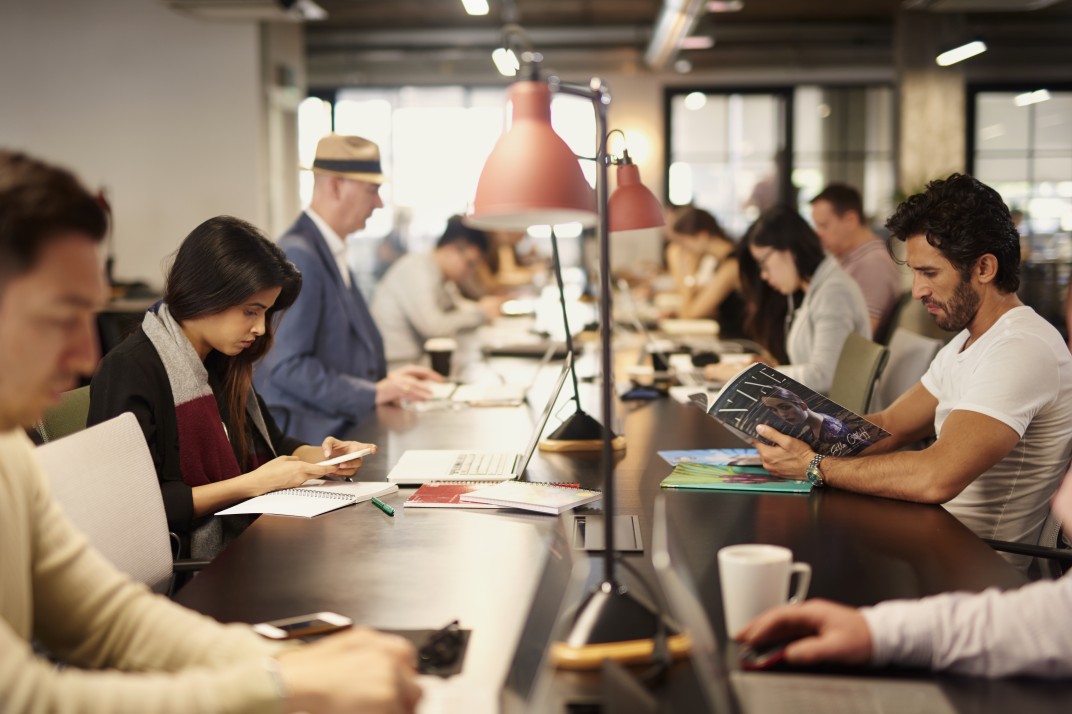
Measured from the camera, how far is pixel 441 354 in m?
4.33

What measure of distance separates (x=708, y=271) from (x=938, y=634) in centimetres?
649

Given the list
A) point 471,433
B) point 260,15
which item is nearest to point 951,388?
point 471,433

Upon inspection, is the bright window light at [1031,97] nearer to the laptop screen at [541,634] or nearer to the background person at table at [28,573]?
the laptop screen at [541,634]

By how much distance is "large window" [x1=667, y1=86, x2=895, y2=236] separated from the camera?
11.8 metres

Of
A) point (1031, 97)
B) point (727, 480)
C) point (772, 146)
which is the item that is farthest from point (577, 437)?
point (1031, 97)

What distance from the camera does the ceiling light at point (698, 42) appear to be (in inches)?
399

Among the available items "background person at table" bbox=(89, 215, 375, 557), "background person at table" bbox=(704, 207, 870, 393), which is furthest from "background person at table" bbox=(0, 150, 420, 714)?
"background person at table" bbox=(704, 207, 870, 393)

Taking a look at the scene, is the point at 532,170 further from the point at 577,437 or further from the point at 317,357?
the point at 317,357

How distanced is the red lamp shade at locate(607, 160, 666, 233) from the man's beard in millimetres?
816

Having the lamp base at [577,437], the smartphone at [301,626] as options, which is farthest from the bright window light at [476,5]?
the smartphone at [301,626]

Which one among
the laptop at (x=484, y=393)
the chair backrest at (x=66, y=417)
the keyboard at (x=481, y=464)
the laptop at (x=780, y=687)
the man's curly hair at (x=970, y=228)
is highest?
the man's curly hair at (x=970, y=228)

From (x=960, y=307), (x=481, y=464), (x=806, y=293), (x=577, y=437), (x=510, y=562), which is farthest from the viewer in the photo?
(x=806, y=293)

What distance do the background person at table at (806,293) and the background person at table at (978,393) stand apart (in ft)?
4.72

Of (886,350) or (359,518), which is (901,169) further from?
(359,518)
